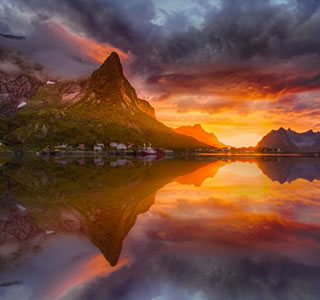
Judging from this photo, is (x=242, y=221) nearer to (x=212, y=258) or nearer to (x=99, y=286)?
(x=212, y=258)

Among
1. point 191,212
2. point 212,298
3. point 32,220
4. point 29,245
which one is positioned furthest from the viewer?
point 191,212

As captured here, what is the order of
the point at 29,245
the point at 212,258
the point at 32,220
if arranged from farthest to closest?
the point at 32,220
the point at 29,245
the point at 212,258

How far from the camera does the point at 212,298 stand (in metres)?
6.90

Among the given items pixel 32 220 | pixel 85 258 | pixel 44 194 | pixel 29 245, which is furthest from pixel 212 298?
pixel 44 194

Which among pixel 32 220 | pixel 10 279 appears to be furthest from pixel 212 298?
pixel 32 220

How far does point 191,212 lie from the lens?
52.7ft

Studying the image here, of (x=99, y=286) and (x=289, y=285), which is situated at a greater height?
(x=289, y=285)

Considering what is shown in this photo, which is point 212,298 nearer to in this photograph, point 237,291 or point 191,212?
point 237,291

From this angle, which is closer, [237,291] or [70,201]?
[237,291]

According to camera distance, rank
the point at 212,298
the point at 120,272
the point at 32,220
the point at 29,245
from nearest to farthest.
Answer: the point at 212,298 < the point at 120,272 < the point at 29,245 < the point at 32,220

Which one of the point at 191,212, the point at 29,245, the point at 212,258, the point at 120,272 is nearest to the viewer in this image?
the point at 120,272

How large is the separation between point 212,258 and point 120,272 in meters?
3.37

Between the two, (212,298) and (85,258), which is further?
(85,258)

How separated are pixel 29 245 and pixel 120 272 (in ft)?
15.5
